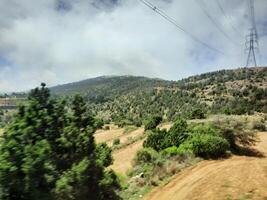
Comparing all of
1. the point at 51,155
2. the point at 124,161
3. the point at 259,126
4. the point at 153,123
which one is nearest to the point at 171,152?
the point at 124,161

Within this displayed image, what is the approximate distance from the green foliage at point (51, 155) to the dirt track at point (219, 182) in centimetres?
301

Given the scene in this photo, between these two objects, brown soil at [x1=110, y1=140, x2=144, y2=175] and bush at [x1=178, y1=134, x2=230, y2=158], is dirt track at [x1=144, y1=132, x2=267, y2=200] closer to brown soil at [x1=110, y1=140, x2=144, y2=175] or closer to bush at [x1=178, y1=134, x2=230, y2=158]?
bush at [x1=178, y1=134, x2=230, y2=158]

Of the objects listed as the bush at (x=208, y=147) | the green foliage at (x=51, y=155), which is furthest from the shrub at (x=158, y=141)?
the green foliage at (x=51, y=155)

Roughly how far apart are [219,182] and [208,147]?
21.5ft

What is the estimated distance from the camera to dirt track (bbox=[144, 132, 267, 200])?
1784 cm

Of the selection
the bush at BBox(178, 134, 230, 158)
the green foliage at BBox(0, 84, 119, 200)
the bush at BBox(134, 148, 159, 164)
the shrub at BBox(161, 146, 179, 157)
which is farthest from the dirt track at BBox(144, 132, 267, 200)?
the bush at BBox(134, 148, 159, 164)

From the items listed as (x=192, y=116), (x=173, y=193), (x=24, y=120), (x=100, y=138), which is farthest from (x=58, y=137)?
(x=100, y=138)

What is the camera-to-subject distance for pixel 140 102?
13062 cm

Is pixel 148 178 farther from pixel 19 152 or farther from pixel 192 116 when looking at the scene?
pixel 192 116

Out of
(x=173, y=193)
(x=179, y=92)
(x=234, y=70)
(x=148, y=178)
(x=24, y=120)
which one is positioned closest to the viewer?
(x=24, y=120)

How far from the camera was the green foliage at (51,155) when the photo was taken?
40.9 feet

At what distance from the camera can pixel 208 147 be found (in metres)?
26.0

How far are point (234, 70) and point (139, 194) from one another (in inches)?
5377

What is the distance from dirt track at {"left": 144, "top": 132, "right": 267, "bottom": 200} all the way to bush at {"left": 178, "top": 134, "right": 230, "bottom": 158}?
1.43m
